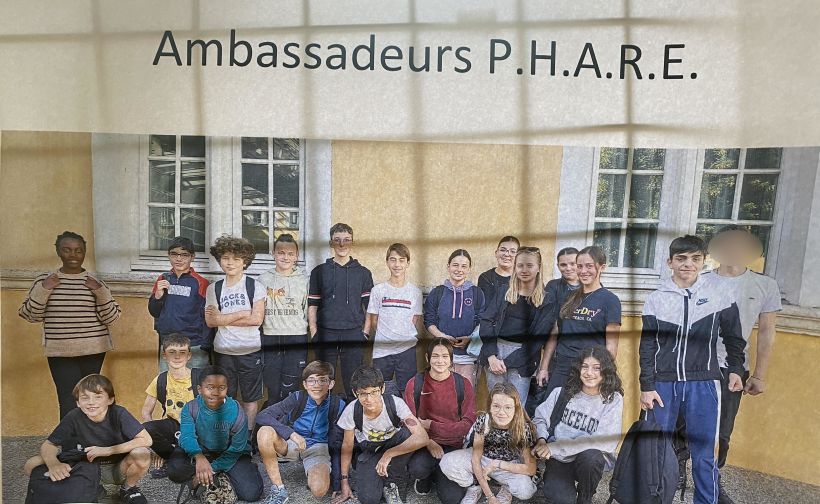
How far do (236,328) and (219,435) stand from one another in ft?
1.92

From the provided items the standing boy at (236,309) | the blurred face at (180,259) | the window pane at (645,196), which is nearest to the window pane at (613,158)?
the window pane at (645,196)

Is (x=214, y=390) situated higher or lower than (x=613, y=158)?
lower

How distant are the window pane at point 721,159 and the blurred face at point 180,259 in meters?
2.77

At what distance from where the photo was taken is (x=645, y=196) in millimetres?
2873

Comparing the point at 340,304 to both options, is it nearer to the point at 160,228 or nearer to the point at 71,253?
the point at 160,228

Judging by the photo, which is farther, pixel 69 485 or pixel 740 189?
pixel 69 485

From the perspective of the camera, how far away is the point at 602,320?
288cm

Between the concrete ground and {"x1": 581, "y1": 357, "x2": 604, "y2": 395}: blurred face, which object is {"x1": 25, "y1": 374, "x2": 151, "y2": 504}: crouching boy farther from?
{"x1": 581, "y1": 357, "x2": 604, "y2": 395}: blurred face

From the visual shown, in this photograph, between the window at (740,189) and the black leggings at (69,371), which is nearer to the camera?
the window at (740,189)

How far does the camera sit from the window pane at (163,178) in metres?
2.88

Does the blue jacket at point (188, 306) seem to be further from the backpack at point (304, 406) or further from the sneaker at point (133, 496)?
the sneaker at point (133, 496)

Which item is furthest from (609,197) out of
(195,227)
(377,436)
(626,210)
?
(195,227)

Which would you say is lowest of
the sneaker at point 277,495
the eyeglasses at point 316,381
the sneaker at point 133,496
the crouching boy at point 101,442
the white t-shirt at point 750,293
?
the sneaker at point 133,496

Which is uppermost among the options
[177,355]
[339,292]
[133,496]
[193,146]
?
[193,146]
